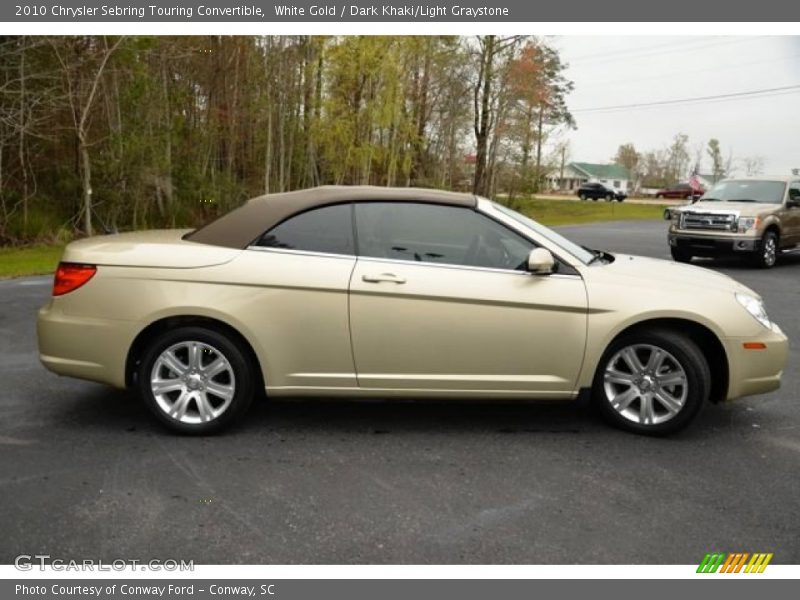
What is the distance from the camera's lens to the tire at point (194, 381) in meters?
4.46

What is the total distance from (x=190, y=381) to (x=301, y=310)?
0.82 metres

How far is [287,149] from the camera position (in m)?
24.6

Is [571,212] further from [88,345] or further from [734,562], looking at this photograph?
[734,562]

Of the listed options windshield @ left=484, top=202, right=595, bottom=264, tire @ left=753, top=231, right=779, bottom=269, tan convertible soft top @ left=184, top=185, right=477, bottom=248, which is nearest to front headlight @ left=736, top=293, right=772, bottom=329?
windshield @ left=484, top=202, right=595, bottom=264

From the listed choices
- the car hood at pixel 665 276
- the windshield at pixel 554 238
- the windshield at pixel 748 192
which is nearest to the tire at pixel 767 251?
the windshield at pixel 748 192

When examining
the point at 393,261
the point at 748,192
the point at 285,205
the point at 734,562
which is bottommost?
the point at 734,562

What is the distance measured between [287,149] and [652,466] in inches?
862

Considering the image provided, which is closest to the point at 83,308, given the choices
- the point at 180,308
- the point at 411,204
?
the point at 180,308

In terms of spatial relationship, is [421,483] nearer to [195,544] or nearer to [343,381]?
[343,381]

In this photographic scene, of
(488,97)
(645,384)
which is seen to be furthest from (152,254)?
(488,97)

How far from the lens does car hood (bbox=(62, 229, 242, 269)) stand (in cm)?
451

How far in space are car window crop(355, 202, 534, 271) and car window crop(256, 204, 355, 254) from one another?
77mm

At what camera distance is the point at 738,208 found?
1383cm

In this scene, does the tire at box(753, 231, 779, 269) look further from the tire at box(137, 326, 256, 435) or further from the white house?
the white house
